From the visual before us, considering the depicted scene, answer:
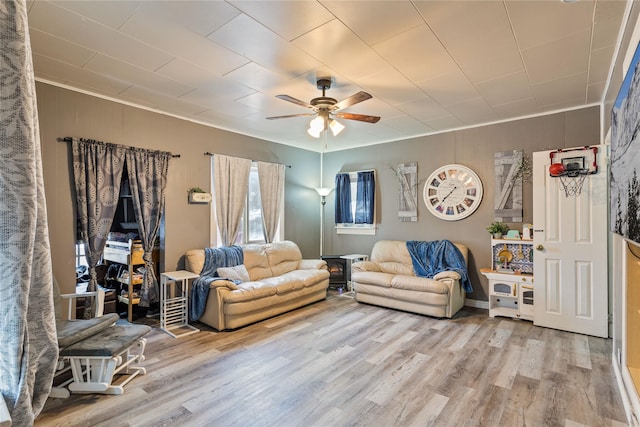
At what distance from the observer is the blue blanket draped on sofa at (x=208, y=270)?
389 centimetres

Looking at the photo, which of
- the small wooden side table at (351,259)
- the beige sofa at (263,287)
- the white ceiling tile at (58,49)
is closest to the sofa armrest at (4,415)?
the white ceiling tile at (58,49)

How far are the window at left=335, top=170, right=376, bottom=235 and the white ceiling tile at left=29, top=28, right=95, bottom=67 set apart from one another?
424cm

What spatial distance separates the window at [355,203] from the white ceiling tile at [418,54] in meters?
2.84

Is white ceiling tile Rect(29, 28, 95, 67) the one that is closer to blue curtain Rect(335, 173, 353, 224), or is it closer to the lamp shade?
the lamp shade

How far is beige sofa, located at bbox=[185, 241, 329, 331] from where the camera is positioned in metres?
3.79

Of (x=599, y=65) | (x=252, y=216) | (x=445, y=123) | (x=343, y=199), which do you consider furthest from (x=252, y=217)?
(x=599, y=65)

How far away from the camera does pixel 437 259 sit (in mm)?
4812

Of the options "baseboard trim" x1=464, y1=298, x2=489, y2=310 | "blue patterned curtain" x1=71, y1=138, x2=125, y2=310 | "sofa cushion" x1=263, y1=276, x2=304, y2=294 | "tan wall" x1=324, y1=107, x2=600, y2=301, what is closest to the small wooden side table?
"tan wall" x1=324, y1=107, x2=600, y2=301

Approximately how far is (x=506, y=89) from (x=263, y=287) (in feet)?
11.6

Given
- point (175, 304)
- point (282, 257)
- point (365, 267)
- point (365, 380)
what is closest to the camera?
point (365, 380)

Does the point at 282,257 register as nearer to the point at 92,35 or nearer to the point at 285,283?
the point at 285,283

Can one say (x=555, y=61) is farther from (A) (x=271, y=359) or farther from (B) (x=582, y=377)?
(A) (x=271, y=359)

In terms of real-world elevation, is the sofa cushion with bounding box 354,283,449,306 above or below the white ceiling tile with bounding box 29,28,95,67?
below

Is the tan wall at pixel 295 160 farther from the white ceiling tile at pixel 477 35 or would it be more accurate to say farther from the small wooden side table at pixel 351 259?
the white ceiling tile at pixel 477 35
